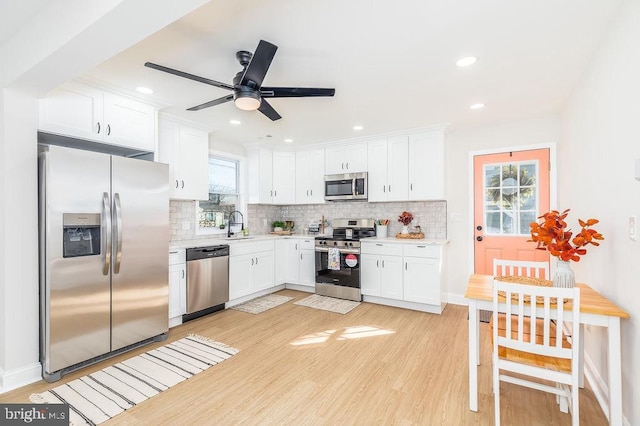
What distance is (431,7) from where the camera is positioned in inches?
71.1

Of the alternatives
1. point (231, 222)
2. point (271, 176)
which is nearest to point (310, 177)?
point (271, 176)

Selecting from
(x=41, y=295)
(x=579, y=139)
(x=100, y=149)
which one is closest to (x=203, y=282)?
(x=41, y=295)

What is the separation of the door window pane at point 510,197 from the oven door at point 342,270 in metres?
1.88

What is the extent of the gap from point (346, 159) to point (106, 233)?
11.2ft

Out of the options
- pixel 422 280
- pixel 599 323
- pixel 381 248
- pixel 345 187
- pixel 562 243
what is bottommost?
pixel 422 280

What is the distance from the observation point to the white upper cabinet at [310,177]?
5.22 metres

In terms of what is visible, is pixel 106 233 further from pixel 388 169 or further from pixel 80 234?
pixel 388 169

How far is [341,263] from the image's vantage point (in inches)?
180

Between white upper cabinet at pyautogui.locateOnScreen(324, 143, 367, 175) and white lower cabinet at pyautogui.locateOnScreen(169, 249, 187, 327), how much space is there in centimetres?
267

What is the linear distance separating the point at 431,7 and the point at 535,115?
2.74 meters

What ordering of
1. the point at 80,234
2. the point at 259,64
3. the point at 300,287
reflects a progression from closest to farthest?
the point at 259,64, the point at 80,234, the point at 300,287

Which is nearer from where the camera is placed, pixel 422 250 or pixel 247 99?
pixel 247 99

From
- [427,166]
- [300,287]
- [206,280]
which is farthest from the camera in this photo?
[300,287]

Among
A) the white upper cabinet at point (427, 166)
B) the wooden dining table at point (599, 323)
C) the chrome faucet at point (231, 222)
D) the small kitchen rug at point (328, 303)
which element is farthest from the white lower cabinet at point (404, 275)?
the chrome faucet at point (231, 222)
